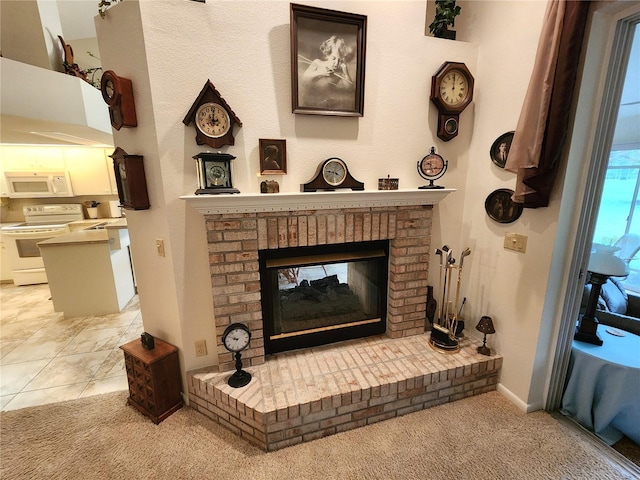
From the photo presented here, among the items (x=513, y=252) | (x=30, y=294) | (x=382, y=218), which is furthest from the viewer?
(x=30, y=294)

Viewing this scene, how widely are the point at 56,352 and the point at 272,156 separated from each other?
2.90 metres

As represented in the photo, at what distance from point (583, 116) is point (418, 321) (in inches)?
67.5

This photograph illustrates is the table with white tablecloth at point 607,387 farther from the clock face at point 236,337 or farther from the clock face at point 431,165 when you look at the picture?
the clock face at point 236,337

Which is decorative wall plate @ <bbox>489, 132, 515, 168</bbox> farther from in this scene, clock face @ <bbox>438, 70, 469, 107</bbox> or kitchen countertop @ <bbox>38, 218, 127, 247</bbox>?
kitchen countertop @ <bbox>38, 218, 127, 247</bbox>

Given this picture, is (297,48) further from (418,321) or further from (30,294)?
(30,294)

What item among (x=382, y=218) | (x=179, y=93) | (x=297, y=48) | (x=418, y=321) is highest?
(x=297, y=48)

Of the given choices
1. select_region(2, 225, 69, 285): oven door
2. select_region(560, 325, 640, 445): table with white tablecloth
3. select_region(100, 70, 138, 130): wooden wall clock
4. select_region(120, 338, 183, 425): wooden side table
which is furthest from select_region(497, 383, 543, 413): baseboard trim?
select_region(2, 225, 69, 285): oven door

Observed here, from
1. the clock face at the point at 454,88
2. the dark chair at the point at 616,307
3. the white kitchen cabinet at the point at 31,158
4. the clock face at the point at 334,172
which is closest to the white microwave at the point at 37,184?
the white kitchen cabinet at the point at 31,158

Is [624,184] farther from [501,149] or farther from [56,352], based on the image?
[56,352]

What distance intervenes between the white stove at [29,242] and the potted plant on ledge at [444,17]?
224 inches

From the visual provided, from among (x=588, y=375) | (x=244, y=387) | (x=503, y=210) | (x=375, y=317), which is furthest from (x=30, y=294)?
(x=588, y=375)

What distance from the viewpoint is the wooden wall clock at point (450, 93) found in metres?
2.02

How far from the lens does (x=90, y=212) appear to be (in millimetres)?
5082

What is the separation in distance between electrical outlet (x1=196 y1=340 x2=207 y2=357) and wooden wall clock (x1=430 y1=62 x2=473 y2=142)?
7.63ft
